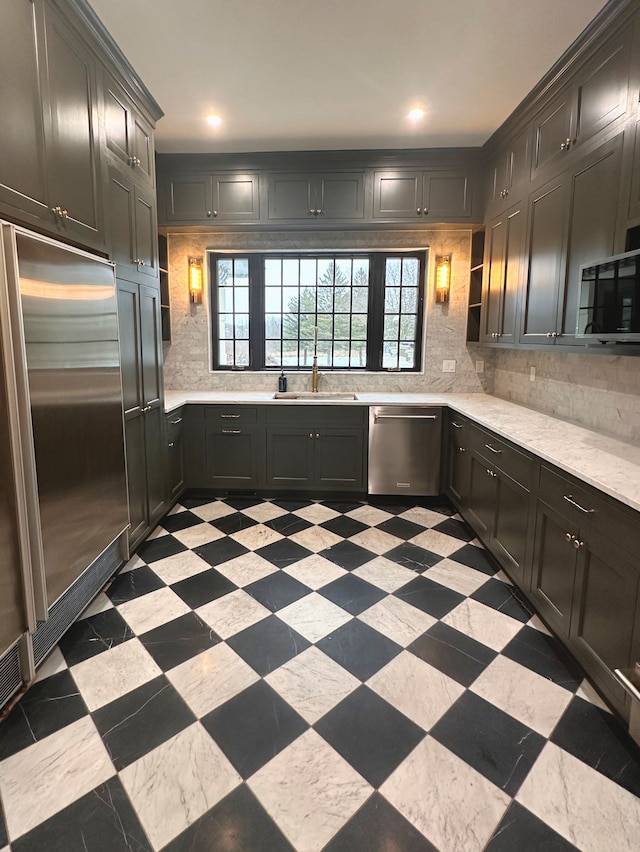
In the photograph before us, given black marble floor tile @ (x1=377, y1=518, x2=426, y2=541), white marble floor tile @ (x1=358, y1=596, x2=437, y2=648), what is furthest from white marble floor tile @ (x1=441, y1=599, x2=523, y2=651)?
black marble floor tile @ (x1=377, y1=518, x2=426, y2=541)

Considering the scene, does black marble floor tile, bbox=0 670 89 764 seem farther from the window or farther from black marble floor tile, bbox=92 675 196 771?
the window

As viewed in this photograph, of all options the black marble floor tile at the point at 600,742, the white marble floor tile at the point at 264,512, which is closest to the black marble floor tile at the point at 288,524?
the white marble floor tile at the point at 264,512

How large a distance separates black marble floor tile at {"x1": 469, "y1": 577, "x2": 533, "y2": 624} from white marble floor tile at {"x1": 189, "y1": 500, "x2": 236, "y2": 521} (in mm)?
1930

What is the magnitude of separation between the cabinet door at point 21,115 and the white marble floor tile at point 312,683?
202 centimetres

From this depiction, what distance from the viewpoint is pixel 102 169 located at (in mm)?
2291

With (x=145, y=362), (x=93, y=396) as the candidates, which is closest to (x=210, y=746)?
(x=93, y=396)

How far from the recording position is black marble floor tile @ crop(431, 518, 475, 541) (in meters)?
3.22

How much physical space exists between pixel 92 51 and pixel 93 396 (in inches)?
64.0

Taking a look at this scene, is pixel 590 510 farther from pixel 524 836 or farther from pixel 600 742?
pixel 524 836

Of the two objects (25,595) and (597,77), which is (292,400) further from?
(597,77)

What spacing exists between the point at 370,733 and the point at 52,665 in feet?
4.38

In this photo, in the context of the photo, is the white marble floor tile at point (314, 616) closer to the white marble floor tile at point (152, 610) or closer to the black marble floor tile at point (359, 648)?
the black marble floor tile at point (359, 648)

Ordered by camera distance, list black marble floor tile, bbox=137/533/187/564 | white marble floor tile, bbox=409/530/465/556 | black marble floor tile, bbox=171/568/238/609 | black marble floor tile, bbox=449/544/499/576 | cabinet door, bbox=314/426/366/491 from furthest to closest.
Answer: cabinet door, bbox=314/426/366/491 → white marble floor tile, bbox=409/530/465/556 → black marble floor tile, bbox=137/533/187/564 → black marble floor tile, bbox=449/544/499/576 → black marble floor tile, bbox=171/568/238/609

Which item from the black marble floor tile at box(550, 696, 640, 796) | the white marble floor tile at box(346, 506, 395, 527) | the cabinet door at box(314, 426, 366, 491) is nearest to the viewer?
the black marble floor tile at box(550, 696, 640, 796)
